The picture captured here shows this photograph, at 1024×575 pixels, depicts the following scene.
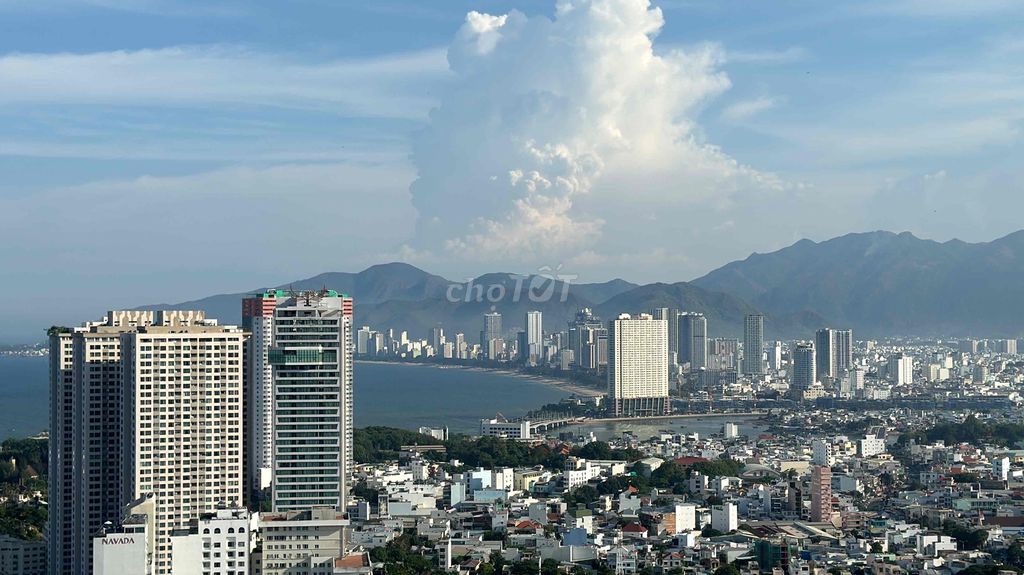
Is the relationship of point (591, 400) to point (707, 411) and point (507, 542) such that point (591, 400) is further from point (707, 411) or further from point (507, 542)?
point (507, 542)

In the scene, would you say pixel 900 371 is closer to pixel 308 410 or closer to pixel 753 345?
pixel 753 345

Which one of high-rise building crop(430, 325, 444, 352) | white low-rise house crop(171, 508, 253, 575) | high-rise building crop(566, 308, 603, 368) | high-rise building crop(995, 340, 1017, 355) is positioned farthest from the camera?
high-rise building crop(995, 340, 1017, 355)

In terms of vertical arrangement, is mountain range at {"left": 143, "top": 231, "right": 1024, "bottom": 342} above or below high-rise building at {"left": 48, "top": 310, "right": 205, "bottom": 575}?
above

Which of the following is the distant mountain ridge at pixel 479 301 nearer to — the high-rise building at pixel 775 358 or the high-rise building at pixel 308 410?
the high-rise building at pixel 775 358

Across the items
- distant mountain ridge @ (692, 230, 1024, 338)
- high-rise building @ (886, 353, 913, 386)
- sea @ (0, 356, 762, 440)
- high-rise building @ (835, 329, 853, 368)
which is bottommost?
sea @ (0, 356, 762, 440)

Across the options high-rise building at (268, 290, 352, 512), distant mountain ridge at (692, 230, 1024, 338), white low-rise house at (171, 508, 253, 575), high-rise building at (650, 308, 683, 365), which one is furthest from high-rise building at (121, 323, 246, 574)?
distant mountain ridge at (692, 230, 1024, 338)

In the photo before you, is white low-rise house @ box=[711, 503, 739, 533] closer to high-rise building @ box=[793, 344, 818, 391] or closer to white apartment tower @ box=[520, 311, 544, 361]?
high-rise building @ box=[793, 344, 818, 391]

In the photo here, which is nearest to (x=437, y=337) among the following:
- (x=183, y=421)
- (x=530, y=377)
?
(x=530, y=377)
